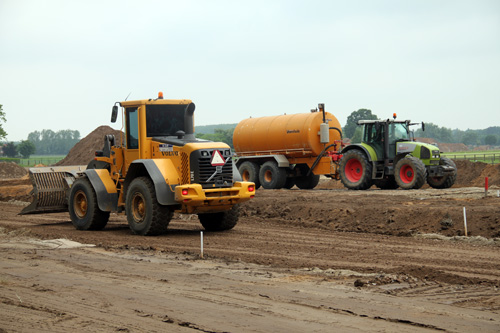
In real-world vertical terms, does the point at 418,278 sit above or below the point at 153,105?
below

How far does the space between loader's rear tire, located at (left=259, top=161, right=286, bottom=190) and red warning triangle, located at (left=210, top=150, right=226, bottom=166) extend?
1281 cm

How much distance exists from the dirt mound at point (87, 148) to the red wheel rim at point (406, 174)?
92.4 ft

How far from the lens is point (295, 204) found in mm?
20547

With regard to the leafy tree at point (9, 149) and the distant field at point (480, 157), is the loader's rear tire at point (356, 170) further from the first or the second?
the leafy tree at point (9, 149)

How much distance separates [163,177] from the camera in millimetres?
14797

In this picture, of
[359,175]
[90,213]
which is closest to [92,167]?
[90,213]

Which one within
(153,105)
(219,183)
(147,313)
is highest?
(153,105)

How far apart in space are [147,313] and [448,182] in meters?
19.1

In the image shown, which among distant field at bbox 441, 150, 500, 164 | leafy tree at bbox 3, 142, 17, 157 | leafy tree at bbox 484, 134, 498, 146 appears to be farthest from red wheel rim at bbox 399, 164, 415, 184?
leafy tree at bbox 484, 134, 498, 146

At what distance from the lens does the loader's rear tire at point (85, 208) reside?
16531 mm

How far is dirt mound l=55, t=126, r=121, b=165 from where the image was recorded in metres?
48.5

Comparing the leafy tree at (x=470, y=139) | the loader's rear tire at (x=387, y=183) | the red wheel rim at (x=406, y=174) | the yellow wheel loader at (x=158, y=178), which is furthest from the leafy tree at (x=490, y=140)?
the yellow wheel loader at (x=158, y=178)

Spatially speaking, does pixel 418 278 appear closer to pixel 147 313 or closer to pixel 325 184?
pixel 147 313

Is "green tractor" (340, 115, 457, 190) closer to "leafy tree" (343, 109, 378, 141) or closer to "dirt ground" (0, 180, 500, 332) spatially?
"dirt ground" (0, 180, 500, 332)
